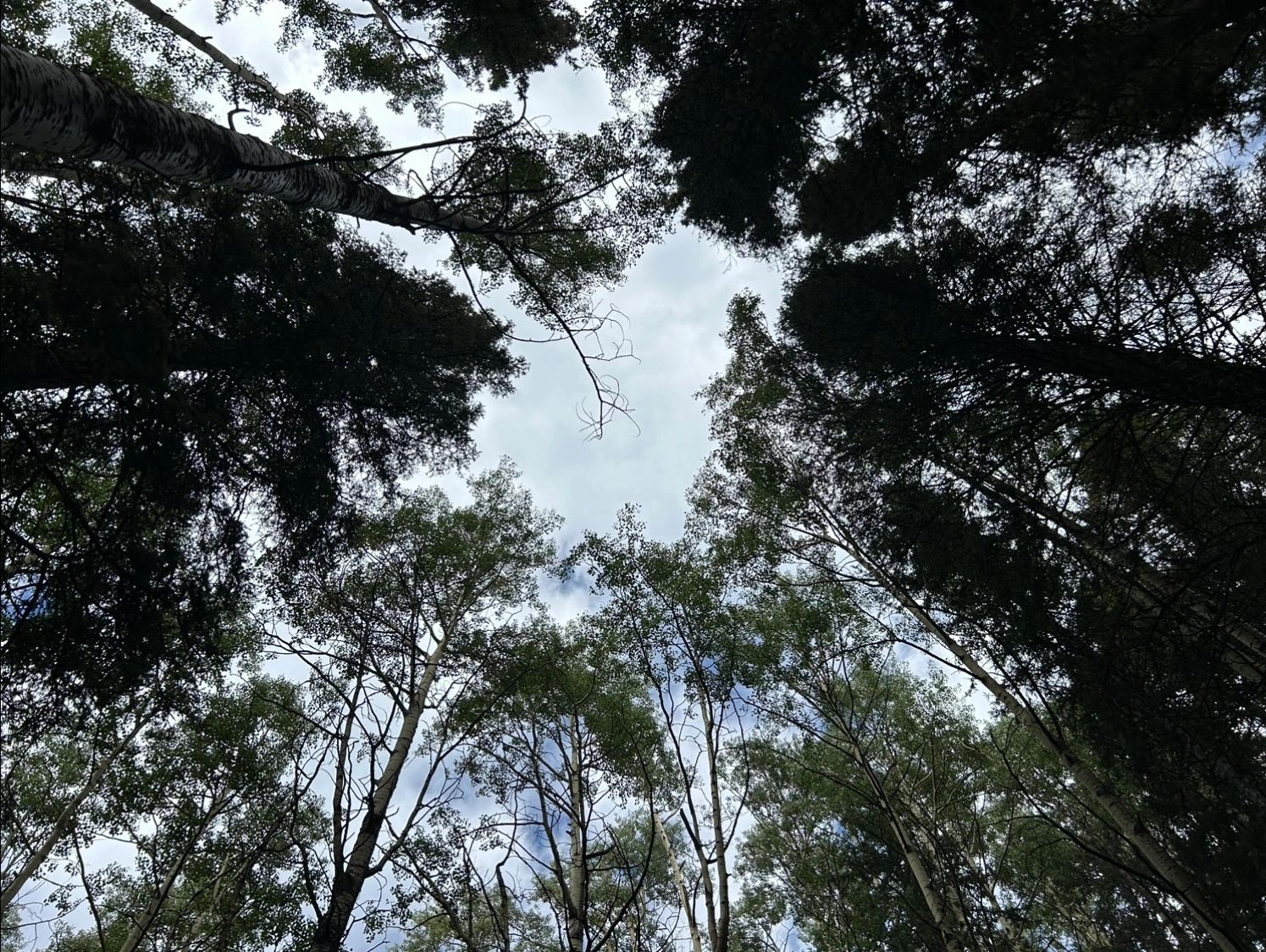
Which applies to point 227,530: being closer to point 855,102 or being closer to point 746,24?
point 746,24

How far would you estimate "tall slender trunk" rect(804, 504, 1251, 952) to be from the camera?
3.09 metres

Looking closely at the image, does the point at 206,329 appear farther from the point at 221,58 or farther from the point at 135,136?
the point at 221,58

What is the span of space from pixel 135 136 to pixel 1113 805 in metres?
7.71

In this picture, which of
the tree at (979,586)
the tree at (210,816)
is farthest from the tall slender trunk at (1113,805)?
the tree at (210,816)

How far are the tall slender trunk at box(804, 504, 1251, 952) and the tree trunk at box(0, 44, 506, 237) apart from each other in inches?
217

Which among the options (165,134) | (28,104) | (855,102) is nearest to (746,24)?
(855,102)

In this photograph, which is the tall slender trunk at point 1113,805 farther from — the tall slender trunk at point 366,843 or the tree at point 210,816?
the tree at point 210,816

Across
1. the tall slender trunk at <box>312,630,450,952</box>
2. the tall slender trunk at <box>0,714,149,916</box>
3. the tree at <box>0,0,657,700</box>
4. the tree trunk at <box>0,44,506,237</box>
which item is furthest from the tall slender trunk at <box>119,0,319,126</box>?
the tall slender trunk at <box>0,714,149,916</box>

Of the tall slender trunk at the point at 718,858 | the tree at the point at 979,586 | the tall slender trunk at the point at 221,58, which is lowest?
the tall slender trunk at the point at 718,858

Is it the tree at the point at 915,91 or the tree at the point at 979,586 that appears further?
the tree at the point at 979,586

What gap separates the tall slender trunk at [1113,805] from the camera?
3.09 metres

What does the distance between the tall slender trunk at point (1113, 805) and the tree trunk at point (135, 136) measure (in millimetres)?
5505

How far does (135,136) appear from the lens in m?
3.05

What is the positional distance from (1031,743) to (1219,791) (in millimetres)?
6844
